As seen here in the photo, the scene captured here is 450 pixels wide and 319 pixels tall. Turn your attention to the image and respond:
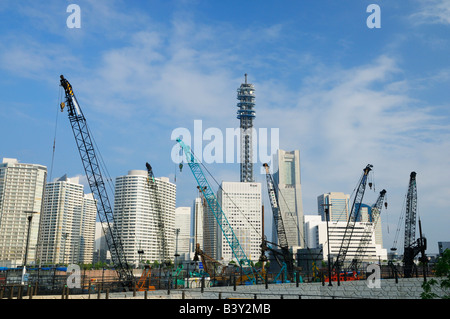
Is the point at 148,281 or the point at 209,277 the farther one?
the point at 209,277

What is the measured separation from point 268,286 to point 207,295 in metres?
8.16

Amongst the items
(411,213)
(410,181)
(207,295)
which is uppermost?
(410,181)

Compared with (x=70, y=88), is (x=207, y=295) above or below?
below

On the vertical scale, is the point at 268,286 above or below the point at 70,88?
below
